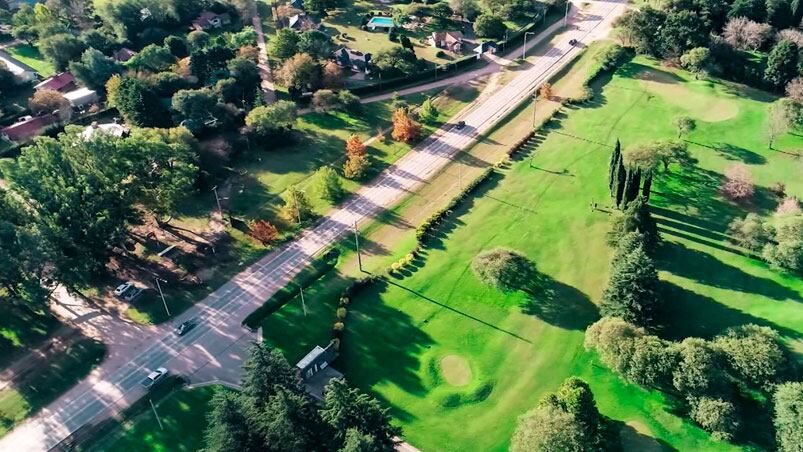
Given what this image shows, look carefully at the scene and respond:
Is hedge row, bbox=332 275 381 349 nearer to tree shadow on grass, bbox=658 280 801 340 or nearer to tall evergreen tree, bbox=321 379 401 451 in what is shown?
tall evergreen tree, bbox=321 379 401 451

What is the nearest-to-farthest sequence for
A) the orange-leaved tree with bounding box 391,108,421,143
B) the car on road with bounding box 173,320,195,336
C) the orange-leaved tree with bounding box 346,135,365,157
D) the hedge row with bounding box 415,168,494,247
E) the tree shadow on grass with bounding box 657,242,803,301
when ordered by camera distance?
1. the car on road with bounding box 173,320,195,336
2. the tree shadow on grass with bounding box 657,242,803,301
3. the hedge row with bounding box 415,168,494,247
4. the orange-leaved tree with bounding box 346,135,365,157
5. the orange-leaved tree with bounding box 391,108,421,143

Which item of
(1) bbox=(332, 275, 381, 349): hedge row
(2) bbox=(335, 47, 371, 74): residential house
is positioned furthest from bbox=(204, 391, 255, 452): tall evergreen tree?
(2) bbox=(335, 47, 371, 74): residential house

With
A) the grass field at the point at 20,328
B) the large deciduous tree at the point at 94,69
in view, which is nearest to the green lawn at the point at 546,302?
the grass field at the point at 20,328

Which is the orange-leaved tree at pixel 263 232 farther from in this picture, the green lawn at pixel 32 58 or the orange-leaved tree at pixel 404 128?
the green lawn at pixel 32 58

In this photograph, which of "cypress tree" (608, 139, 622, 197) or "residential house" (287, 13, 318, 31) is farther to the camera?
"residential house" (287, 13, 318, 31)

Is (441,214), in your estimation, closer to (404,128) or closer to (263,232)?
(404,128)

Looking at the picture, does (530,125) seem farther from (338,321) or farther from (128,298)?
(128,298)

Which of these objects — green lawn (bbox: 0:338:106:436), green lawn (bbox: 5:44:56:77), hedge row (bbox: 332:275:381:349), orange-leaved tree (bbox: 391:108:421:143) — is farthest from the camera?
green lawn (bbox: 5:44:56:77)
